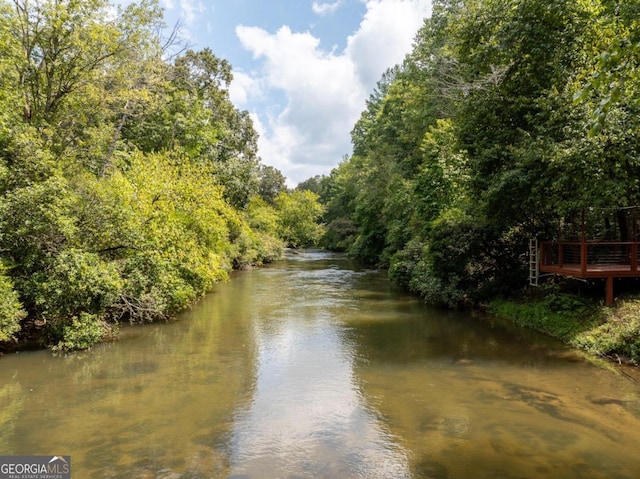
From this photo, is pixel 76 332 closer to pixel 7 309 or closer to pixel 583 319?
pixel 7 309

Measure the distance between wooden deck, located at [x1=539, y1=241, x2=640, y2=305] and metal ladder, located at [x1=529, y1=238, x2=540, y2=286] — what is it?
148 mm

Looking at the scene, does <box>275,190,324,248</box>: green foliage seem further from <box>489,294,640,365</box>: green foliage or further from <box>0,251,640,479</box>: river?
<box>0,251,640,479</box>: river

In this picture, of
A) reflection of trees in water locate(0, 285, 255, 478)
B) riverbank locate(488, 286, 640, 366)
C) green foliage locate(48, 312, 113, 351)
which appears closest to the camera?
reflection of trees in water locate(0, 285, 255, 478)

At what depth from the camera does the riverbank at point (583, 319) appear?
10.1 m

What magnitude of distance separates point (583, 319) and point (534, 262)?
2.60 m

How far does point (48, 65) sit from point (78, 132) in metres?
2.69

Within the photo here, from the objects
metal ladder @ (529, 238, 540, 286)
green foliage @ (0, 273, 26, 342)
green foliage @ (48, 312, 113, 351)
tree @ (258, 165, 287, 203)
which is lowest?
green foliage @ (48, 312, 113, 351)

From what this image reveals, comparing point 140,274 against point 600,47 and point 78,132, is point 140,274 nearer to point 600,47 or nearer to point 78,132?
point 78,132

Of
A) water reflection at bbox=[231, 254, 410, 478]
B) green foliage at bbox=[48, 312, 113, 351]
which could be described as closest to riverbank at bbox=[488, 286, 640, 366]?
water reflection at bbox=[231, 254, 410, 478]

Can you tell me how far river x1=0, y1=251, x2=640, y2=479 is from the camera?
6.19 m

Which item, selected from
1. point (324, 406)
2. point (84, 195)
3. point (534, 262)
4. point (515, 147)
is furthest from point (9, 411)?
point (534, 262)

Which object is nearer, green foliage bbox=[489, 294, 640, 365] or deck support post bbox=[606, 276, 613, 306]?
green foliage bbox=[489, 294, 640, 365]

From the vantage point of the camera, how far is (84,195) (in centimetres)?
1273

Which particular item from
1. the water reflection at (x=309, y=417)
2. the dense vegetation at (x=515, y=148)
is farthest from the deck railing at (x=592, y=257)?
the water reflection at (x=309, y=417)
